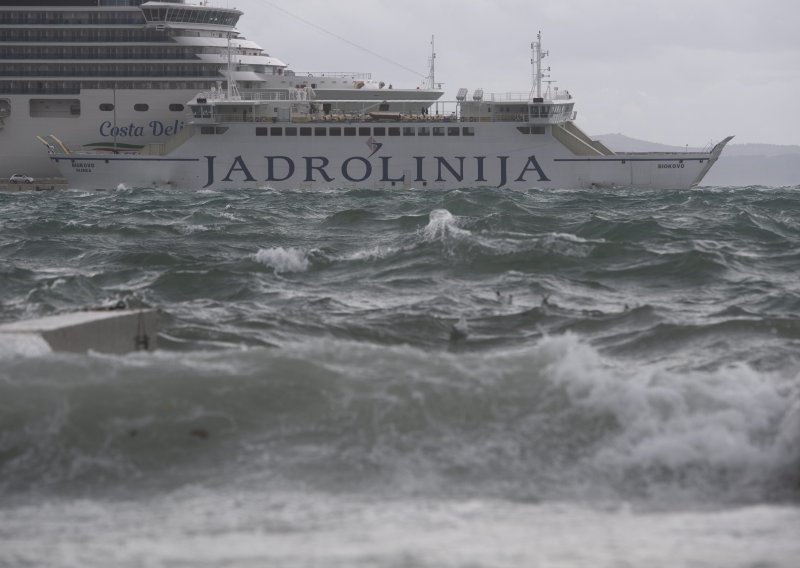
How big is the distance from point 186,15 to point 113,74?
5048mm

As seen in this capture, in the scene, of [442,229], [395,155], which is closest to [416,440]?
[442,229]

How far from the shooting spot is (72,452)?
6.56 m

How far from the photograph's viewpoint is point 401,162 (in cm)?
5709

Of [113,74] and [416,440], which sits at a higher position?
[113,74]

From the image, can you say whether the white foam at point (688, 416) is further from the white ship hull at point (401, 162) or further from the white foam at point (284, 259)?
the white ship hull at point (401, 162)

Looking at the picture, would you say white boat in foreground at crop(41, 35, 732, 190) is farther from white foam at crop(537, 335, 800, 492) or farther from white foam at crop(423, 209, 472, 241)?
white foam at crop(537, 335, 800, 492)

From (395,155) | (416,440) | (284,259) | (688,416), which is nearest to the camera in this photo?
(416,440)

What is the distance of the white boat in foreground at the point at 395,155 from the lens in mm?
56906

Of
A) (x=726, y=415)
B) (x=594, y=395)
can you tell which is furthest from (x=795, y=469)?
(x=594, y=395)

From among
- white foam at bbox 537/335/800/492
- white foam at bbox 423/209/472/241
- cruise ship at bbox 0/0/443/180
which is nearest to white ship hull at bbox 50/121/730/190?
cruise ship at bbox 0/0/443/180

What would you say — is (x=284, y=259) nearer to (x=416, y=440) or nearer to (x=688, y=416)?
(x=416, y=440)

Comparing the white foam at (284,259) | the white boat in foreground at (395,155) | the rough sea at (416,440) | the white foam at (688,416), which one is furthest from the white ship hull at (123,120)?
the white foam at (688,416)

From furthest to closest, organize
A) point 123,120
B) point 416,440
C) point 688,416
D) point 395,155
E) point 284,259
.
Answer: point 123,120
point 395,155
point 284,259
point 688,416
point 416,440

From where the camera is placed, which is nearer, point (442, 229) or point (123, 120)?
point (442, 229)
